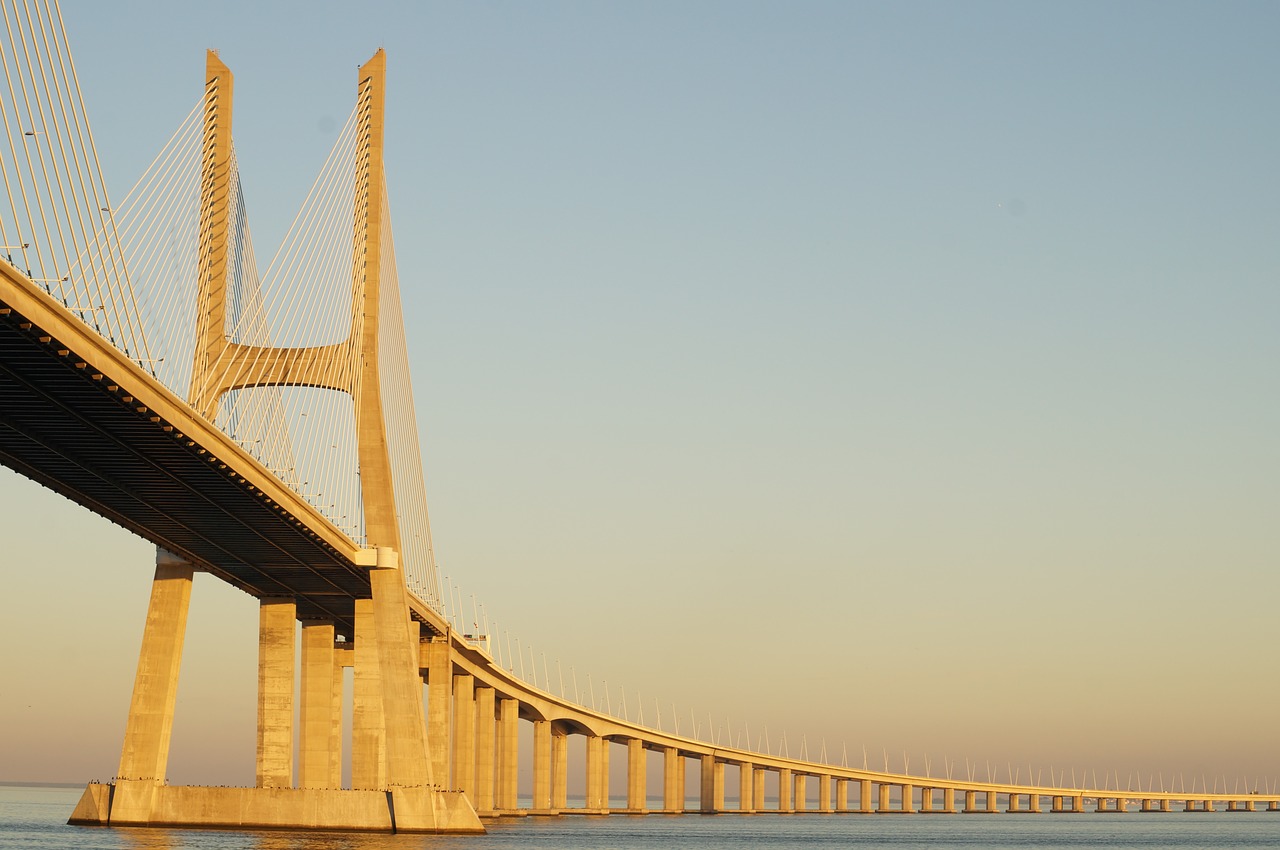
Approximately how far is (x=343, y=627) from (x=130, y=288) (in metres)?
42.7

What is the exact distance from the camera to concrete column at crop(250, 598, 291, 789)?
194 feet

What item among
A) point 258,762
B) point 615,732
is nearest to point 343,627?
point 258,762

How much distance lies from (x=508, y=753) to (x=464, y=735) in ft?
47.1

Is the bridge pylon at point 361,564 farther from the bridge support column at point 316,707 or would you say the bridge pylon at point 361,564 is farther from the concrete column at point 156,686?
the bridge support column at point 316,707

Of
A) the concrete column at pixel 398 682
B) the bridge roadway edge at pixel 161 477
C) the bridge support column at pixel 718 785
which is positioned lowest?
the bridge support column at pixel 718 785

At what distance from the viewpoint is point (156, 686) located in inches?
2082

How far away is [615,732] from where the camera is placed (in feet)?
393

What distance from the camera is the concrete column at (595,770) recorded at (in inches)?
4690

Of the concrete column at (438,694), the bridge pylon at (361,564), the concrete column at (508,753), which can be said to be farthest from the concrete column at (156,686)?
the concrete column at (508,753)

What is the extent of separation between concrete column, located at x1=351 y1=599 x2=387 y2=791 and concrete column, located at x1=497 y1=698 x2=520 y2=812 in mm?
36231

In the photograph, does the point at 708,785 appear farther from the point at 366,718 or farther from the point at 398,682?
the point at 398,682

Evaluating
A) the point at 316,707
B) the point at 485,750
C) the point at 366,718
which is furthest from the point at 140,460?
the point at 485,750

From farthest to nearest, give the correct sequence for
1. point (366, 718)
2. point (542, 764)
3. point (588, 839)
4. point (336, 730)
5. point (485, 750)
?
point (542, 764) → point (485, 750) → point (336, 730) → point (588, 839) → point (366, 718)

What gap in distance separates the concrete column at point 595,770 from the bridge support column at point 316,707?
51.0m
